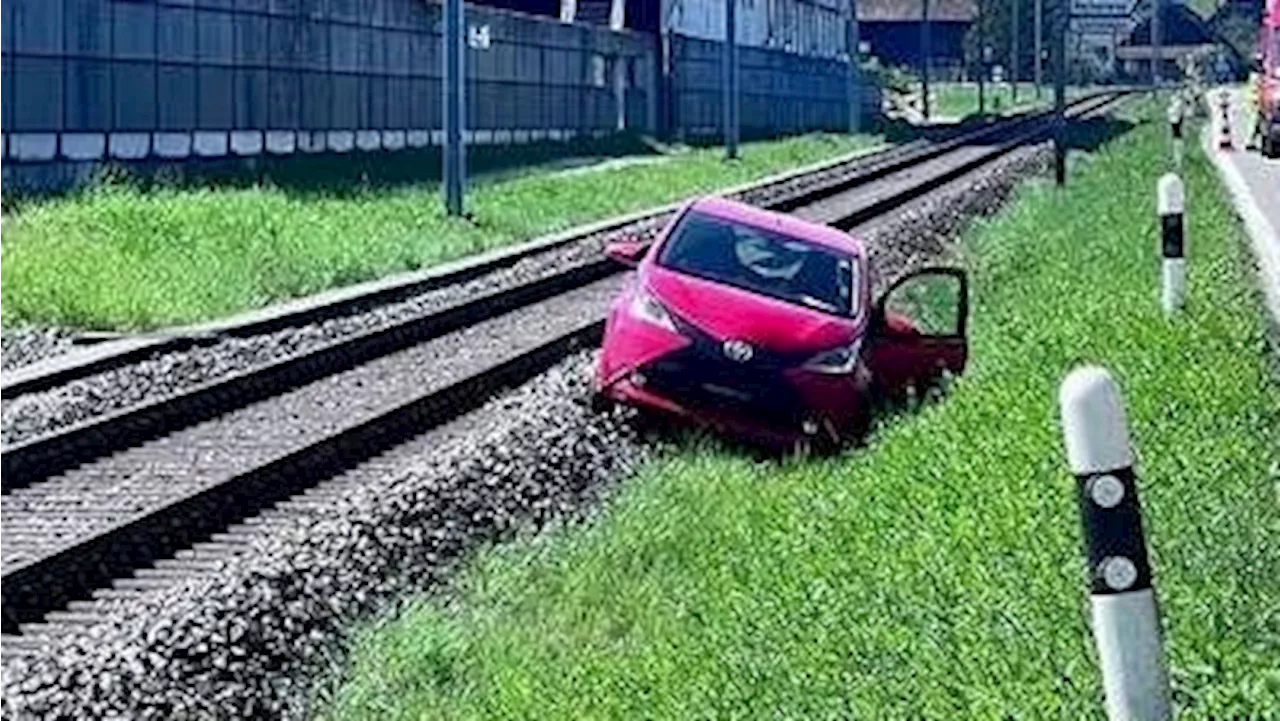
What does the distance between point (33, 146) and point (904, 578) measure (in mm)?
32249

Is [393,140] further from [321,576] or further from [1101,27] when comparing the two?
[1101,27]

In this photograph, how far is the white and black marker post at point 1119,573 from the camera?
6.00m

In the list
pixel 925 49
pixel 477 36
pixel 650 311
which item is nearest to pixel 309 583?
pixel 650 311

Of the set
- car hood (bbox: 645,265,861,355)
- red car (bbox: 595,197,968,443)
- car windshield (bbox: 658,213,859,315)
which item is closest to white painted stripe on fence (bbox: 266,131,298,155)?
red car (bbox: 595,197,968,443)

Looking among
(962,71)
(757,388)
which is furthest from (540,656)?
(962,71)

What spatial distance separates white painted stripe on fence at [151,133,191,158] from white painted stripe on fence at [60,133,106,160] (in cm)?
241

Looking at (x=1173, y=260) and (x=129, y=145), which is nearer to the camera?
(x=1173, y=260)

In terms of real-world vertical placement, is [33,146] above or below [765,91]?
below

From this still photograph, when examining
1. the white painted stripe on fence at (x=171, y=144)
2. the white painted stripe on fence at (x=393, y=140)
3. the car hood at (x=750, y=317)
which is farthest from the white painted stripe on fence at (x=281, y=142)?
the car hood at (x=750, y=317)

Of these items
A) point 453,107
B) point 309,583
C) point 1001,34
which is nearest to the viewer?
point 309,583

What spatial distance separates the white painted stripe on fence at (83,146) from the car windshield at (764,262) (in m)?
24.2

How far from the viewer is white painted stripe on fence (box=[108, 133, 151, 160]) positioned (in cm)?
4319

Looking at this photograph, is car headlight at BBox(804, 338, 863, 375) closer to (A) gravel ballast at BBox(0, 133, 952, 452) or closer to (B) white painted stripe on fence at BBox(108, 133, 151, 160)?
(A) gravel ballast at BBox(0, 133, 952, 452)

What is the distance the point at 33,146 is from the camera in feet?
131
